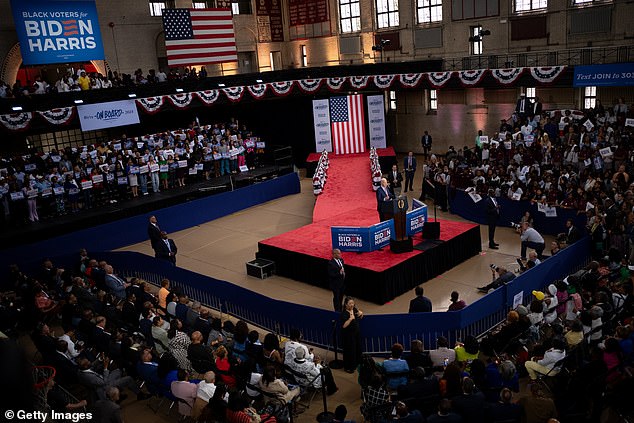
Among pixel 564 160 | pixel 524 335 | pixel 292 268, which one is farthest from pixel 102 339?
pixel 564 160

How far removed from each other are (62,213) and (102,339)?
39.4 ft

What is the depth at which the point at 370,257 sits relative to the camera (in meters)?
14.9

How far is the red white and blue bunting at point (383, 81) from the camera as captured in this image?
100ft

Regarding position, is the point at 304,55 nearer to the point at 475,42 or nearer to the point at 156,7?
the point at 156,7

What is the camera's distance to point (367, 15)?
33688mm

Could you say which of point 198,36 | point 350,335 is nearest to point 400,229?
point 350,335

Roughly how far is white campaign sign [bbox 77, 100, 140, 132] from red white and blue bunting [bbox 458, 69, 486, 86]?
A: 15312mm

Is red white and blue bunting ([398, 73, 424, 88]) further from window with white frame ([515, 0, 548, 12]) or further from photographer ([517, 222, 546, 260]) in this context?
photographer ([517, 222, 546, 260])

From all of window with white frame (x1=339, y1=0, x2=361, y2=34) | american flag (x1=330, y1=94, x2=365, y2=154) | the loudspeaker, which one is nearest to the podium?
the loudspeaker

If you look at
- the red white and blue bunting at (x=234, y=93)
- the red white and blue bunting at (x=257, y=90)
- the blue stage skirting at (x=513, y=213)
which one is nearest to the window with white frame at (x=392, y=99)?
the red white and blue bunting at (x=257, y=90)

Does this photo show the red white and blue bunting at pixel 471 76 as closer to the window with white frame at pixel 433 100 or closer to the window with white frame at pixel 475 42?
the window with white frame at pixel 475 42

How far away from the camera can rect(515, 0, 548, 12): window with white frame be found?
26977mm

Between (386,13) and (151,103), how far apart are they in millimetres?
15053

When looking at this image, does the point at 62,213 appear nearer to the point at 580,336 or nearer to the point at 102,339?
the point at 102,339
